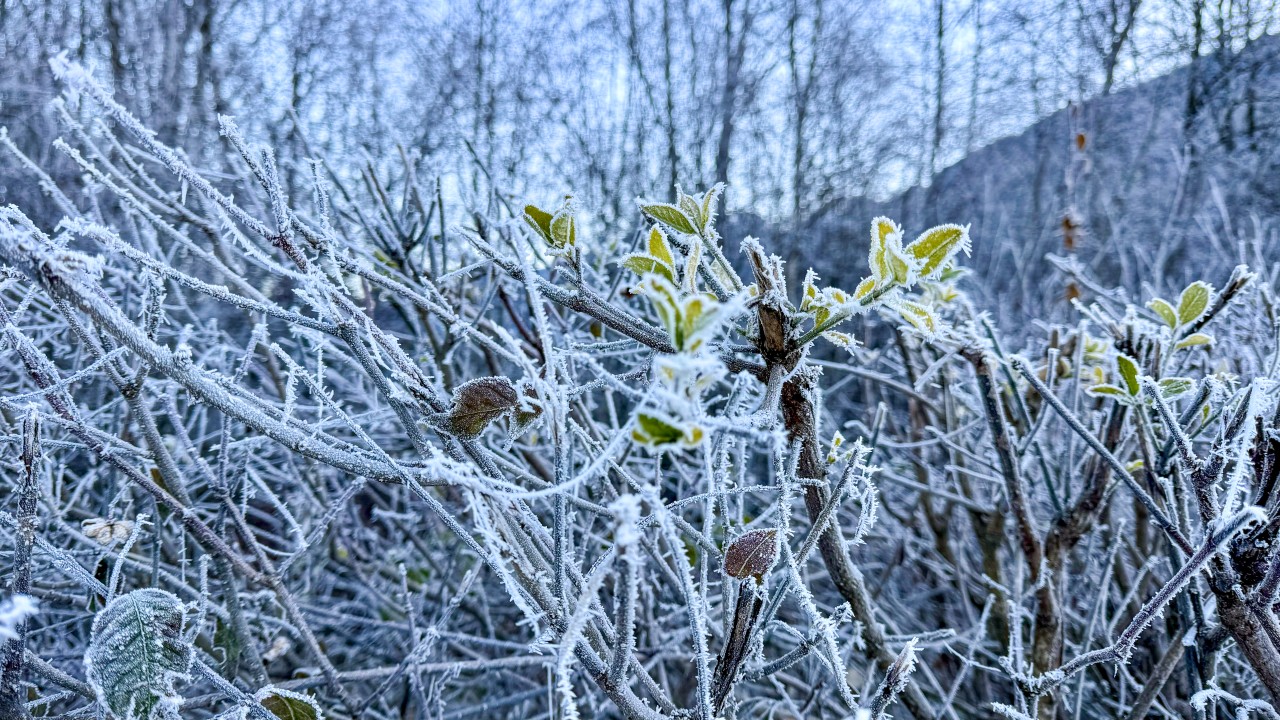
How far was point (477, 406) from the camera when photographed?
68 cm

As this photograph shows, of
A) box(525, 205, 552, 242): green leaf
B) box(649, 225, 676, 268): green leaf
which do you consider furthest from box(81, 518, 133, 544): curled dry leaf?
box(649, 225, 676, 268): green leaf

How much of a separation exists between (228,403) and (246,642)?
619mm

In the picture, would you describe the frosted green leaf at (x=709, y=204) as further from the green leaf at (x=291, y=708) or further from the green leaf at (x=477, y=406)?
the green leaf at (x=291, y=708)

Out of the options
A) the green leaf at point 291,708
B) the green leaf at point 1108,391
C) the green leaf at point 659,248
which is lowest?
the green leaf at point 291,708

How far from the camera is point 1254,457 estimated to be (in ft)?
2.56

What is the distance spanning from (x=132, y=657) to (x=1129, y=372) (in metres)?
1.17

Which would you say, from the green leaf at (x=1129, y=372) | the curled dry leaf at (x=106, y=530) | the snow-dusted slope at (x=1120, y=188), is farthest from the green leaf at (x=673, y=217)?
the snow-dusted slope at (x=1120, y=188)

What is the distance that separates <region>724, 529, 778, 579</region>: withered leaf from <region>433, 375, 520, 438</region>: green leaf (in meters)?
0.25

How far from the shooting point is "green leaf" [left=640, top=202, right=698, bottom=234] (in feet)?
2.48

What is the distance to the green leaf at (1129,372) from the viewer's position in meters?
0.87

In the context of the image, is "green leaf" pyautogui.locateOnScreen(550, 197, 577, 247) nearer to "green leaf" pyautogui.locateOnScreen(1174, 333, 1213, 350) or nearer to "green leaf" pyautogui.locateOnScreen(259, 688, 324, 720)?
"green leaf" pyautogui.locateOnScreen(259, 688, 324, 720)

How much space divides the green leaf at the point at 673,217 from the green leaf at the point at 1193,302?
0.67 metres

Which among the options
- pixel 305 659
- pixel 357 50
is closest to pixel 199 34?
pixel 357 50

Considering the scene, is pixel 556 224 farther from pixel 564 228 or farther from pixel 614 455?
pixel 614 455
